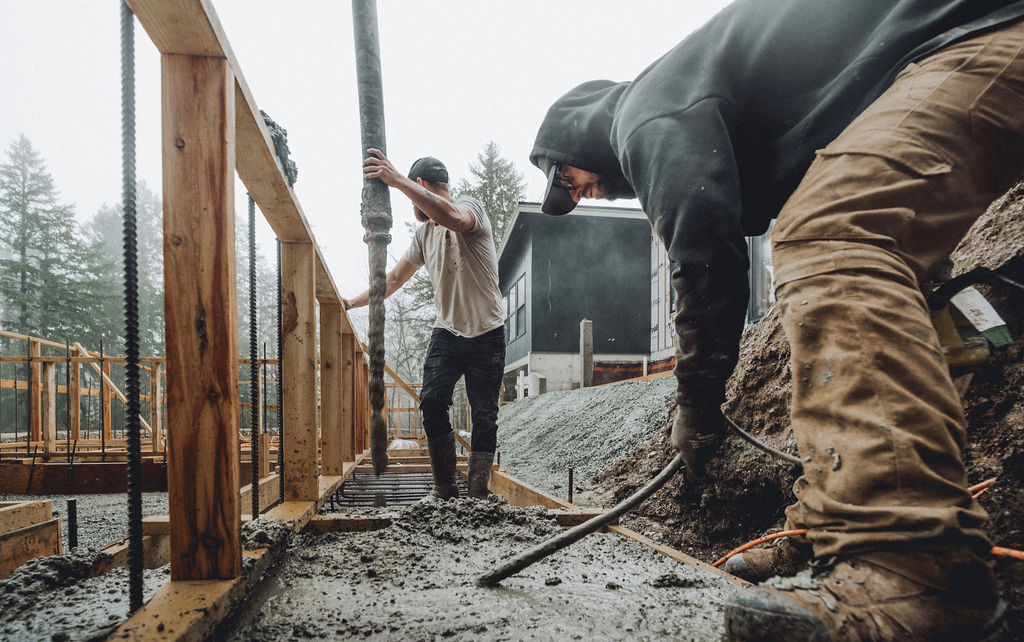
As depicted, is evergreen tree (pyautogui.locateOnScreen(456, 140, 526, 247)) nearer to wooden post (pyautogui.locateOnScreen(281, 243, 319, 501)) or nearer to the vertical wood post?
the vertical wood post

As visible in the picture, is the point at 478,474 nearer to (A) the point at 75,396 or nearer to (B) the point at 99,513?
(B) the point at 99,513

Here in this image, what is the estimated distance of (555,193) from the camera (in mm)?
1891

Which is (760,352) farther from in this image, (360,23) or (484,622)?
(360,23)

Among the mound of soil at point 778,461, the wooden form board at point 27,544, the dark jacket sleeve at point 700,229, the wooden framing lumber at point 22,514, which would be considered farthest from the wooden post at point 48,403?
the dark jacket sleeve at point 700,229

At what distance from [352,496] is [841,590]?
3.69m

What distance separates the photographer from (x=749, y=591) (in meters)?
0.78

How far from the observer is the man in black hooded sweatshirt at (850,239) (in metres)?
0.73

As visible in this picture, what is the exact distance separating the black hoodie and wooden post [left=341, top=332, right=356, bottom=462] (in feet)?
11.1

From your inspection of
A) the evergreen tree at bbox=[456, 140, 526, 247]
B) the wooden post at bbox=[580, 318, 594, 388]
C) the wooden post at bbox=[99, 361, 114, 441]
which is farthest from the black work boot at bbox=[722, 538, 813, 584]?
the evergreen tree at bbox=[456, 140, 526, 247]

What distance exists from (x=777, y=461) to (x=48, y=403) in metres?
9.34

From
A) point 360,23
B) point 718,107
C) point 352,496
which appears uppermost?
point 360,23

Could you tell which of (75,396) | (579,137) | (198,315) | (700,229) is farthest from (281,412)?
(75,396)

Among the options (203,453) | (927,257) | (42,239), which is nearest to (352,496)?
(203,453)

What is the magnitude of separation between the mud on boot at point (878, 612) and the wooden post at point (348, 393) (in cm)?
389
